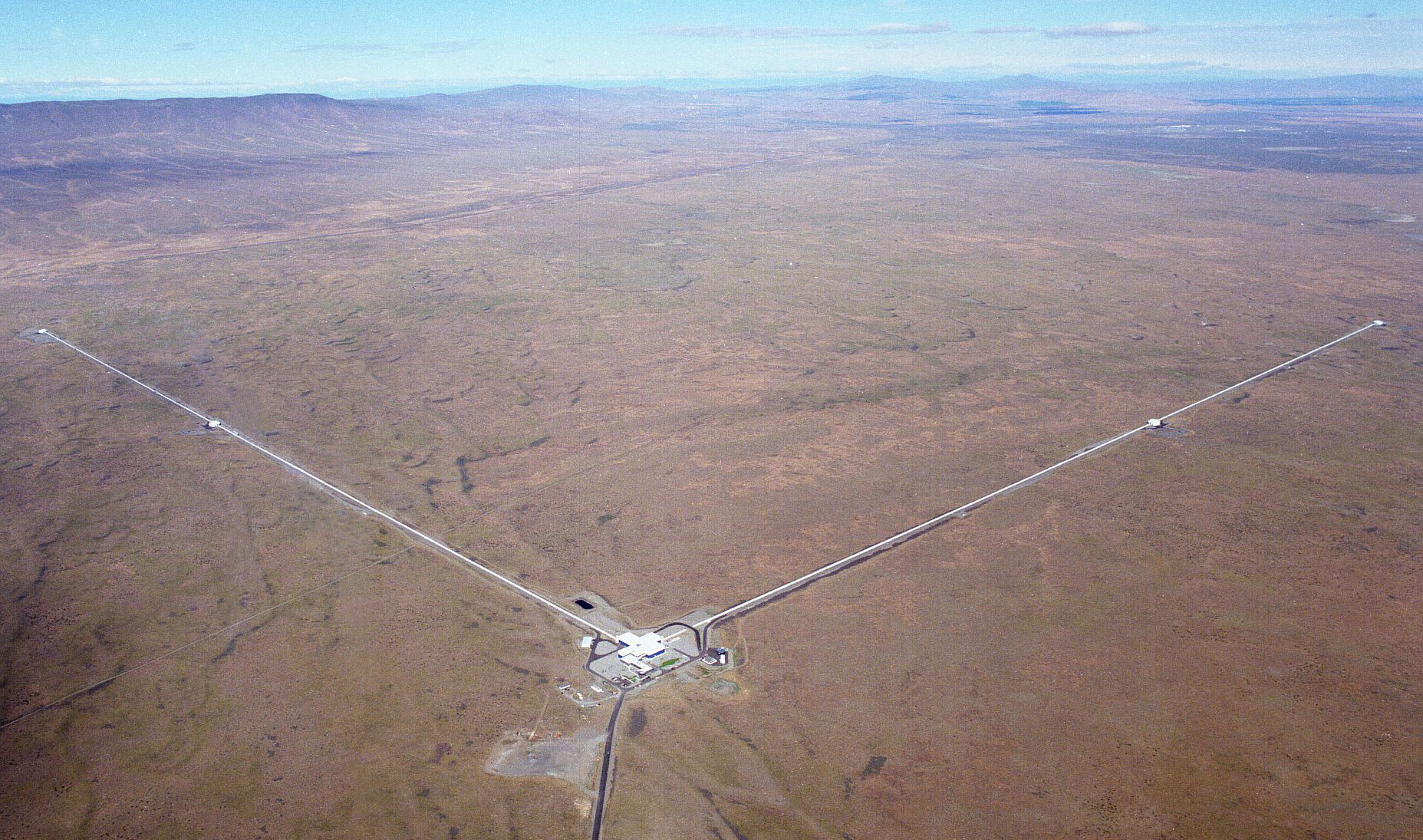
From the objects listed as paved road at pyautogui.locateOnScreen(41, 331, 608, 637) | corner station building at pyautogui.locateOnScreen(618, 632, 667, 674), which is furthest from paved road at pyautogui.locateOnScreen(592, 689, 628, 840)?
paved road at pyautogui.locateOnScreen(41, 331, 608, 637)

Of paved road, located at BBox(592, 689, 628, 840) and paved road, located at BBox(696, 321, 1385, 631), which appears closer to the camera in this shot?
paved road, located at BBox(592, 689, 628, 840)

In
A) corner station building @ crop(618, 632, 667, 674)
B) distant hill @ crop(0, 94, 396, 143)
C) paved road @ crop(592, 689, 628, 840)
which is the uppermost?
distant hill @ crop(0, 94, 396, 143)

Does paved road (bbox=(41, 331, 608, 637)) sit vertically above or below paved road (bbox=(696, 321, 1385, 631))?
above

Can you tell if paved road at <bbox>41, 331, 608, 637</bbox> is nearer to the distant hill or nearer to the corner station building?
the corner station building

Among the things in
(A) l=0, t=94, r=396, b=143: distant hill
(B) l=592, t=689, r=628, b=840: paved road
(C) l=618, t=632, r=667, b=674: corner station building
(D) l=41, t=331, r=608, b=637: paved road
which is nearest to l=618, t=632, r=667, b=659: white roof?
(C) l=618, t=632, r=667, b=674: corner station building

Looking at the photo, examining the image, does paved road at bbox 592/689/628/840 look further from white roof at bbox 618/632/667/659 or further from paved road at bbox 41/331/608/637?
paved road at bbox 41/331/608/637

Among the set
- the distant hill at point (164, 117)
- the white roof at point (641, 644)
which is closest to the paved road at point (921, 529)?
the white roof at point (641, 644)

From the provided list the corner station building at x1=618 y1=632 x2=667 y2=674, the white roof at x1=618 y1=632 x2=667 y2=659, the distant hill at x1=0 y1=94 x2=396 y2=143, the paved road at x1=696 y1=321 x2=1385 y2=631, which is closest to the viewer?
the corner station building at x1=618 y1=632 x2=667 y2=674

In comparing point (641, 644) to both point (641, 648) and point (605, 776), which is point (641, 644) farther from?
point (605, 776)

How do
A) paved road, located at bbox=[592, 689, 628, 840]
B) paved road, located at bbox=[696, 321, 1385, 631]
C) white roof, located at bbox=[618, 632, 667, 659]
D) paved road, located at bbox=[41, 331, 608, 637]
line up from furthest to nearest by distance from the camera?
paved road, located at bbox=[696, 321, 1385, 631], paved road, located at bbox=[41, 331, 608, 637], white roof, located at bbox=[618, 632, 667, 659], paved road, located at bbox=[592, 689, 628, 840]
